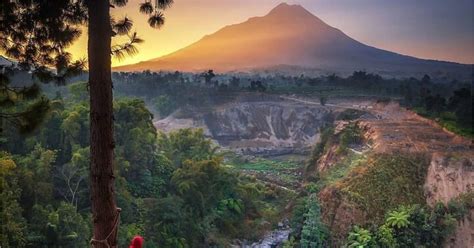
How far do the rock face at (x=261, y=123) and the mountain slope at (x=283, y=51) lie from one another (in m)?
25.6

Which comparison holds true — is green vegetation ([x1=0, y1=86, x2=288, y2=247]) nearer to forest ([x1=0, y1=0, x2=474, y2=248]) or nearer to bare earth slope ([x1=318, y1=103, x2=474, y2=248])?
forest ([x1=0, y1=0, x2=474, y2=248])

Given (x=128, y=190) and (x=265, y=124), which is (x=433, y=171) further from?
(x=265, y=124)

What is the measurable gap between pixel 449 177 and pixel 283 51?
5891cm

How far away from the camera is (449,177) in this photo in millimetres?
13352

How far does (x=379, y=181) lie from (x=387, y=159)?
3.96ft

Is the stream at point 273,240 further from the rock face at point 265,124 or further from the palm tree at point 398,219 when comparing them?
the rock face at point 265,124

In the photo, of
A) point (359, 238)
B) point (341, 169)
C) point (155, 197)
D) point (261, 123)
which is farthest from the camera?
point (261, 123)

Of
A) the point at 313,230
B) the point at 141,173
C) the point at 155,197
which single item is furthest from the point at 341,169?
the point at 141,173

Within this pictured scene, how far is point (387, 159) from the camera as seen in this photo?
14.4 metres

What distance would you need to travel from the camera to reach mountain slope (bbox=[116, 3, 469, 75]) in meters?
62.3

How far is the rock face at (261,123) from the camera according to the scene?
3388 centimetres

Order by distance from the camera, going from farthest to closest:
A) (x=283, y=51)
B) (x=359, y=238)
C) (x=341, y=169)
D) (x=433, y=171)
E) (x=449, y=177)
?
(x=283, y=51), (x=341, y=169), (x=433, y=171), (x=449, y=177), (x=359, y=238)

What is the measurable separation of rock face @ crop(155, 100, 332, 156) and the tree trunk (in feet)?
96.6

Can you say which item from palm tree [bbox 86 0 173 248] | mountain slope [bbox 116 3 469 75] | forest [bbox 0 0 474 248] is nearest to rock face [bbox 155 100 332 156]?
forest [bbox 0 0 474 248]
